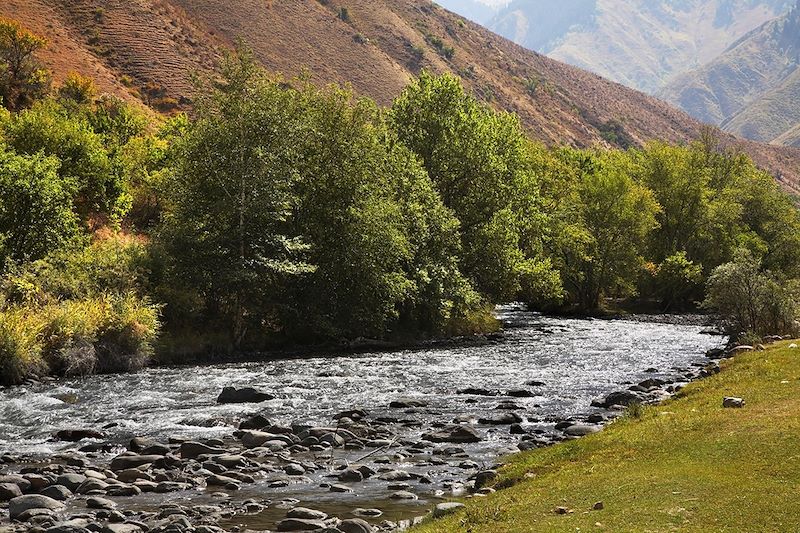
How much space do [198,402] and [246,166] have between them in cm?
1908

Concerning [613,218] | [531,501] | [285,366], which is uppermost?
[613,218]

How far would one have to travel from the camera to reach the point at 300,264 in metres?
42.9

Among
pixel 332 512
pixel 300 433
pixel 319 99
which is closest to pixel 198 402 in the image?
pixel 300 433

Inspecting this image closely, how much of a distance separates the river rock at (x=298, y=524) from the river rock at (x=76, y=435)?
34.0ft

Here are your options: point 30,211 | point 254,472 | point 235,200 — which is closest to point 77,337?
point 30,211

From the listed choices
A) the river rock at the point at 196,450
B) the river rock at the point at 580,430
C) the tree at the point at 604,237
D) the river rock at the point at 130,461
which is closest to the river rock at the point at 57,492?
the river rock at the point at 130,461

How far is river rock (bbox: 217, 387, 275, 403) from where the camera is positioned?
27.8m

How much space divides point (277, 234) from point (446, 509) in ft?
104

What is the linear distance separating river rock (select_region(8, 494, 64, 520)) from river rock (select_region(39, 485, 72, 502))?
0.50 metres

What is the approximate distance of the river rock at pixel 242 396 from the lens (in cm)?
2778

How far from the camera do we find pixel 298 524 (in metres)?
14.2

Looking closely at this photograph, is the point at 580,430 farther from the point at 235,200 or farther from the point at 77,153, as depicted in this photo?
the point at 77,153

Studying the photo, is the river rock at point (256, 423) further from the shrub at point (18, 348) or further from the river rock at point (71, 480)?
the shrub at point (18, 348)

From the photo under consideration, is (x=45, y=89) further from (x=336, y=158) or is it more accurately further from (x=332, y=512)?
(x=332, y=512)
